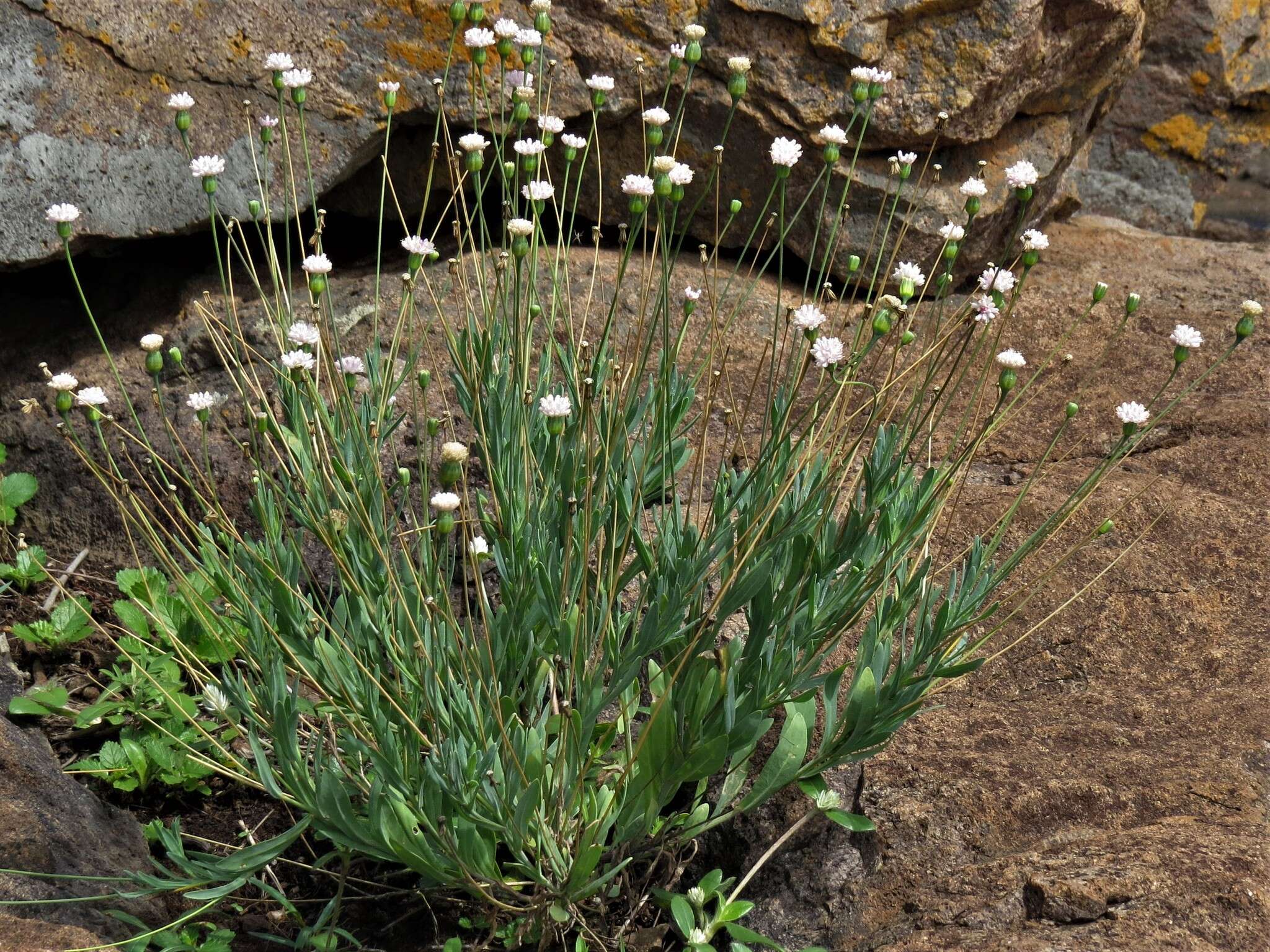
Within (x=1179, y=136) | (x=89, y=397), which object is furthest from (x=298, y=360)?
(x=1179, y=136)

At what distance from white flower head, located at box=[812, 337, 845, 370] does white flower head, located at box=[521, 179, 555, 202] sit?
600 mm

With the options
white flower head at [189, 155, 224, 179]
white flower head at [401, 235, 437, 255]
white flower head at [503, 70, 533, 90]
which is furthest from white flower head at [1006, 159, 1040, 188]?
white flower head at [189, 155, 224, 179]

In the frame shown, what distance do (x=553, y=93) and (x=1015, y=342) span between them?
1629mm

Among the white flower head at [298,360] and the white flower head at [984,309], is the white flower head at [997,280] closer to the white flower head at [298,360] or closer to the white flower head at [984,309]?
the white flower head at [984,309]

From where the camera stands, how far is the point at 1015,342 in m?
3.91

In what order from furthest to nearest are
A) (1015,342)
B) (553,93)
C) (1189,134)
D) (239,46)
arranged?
(1189,134), (1015,342), (553,93), (239,46)

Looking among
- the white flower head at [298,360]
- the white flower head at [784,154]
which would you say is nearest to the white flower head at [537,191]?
the white flower head at [784,154]

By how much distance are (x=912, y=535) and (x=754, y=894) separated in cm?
72

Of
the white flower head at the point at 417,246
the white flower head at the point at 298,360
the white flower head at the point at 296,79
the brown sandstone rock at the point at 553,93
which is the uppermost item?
the white flower head at the point at 296,79

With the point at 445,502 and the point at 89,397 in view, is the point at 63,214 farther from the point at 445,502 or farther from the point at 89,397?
the point at 445,502

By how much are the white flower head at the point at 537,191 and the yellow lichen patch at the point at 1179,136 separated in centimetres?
470

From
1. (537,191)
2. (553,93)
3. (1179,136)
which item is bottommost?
(1179,136)

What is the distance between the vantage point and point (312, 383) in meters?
2.04

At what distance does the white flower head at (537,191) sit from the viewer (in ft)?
7.61
